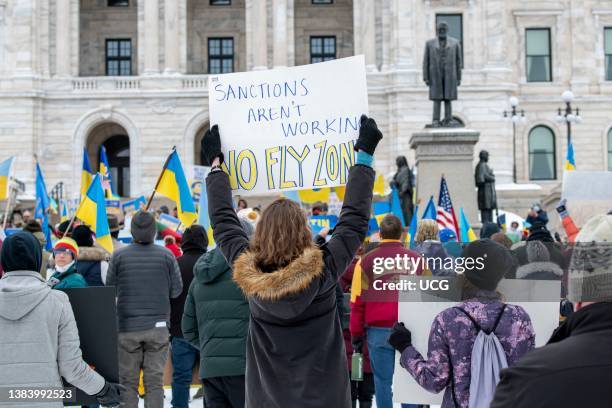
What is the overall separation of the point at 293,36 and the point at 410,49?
16.9ft

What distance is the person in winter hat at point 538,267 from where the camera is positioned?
5.28m

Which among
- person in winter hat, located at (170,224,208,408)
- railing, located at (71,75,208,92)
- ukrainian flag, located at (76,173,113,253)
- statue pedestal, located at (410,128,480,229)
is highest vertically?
railing, located at (71,75,208,92)

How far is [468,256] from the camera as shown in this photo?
185 inches

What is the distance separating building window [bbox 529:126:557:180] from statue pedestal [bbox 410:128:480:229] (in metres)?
22.2

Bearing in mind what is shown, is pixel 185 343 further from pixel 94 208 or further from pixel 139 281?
pixel 94 208

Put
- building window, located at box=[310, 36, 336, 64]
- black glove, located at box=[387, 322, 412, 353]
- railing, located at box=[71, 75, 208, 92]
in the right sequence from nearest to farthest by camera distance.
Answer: black glove, located at box=[387, 322, 412, 353], railing, located at box=[71, 75, 208, 92], building window, located at box=[310, 36, 336, 64]

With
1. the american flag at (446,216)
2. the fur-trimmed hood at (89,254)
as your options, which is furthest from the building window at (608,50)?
the fur-trimmed hood at (89,254)

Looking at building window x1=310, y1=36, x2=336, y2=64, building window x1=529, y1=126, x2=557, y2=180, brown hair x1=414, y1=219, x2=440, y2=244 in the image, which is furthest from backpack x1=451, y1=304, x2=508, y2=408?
building window x1=310, y1=36, x2=336, y2=64

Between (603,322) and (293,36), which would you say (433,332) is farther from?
(293,36)

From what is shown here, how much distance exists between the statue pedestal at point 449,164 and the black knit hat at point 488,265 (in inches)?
551

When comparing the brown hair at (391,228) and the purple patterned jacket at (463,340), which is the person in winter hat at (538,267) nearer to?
the purple patterned jacket at (463,340)

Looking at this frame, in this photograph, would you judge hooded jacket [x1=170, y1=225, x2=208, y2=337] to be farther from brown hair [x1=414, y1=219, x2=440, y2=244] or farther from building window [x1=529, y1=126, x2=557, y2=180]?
building window [x1=529, y1=126, x2=557, y2=180]

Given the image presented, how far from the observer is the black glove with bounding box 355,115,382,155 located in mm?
→ 4746

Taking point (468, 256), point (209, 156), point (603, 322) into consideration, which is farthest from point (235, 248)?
point (603, 322)
